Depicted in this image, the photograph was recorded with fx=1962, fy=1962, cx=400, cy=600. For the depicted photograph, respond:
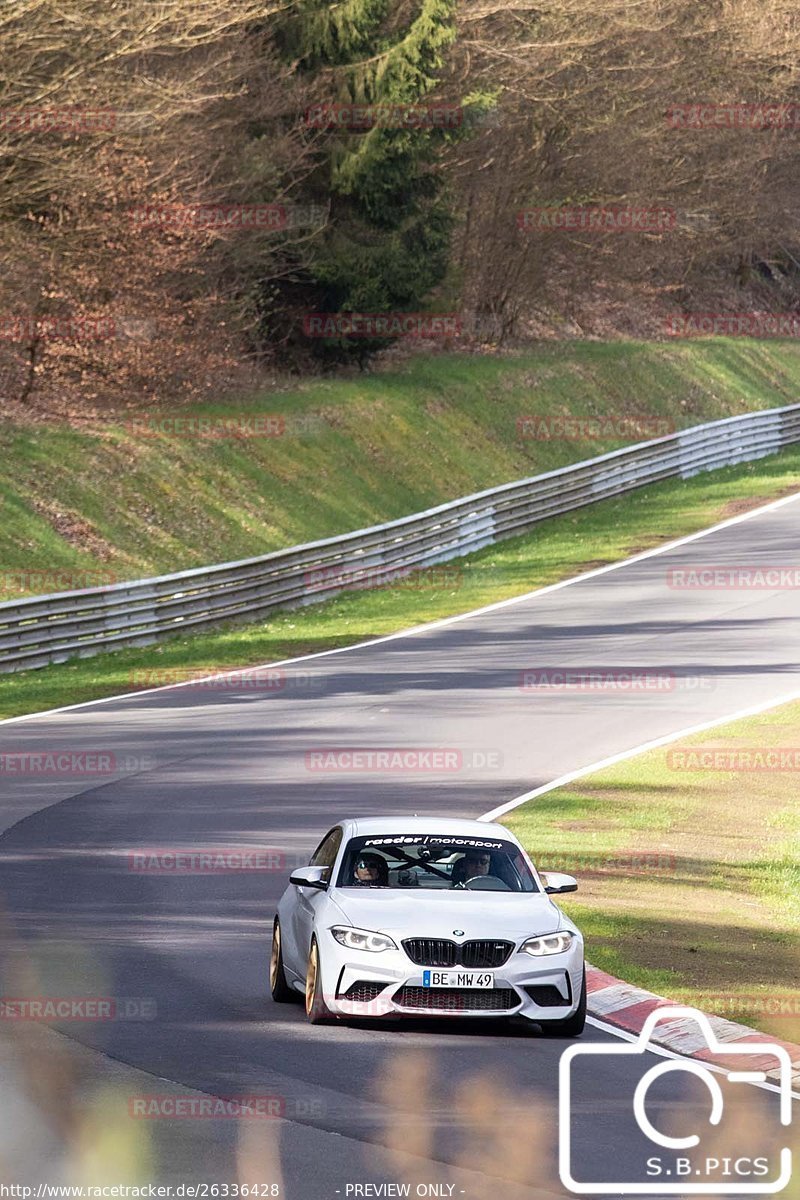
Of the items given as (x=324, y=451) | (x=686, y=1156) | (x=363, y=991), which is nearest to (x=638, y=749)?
(x=363, y=991)

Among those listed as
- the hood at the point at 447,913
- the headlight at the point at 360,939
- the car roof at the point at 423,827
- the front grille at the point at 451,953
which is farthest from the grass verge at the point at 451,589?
the front grille at the point at 451,953

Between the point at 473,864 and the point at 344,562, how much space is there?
26591 millimetres

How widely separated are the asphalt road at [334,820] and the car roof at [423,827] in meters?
1.22

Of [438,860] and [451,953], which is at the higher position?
[438,860]

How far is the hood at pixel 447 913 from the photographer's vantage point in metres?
11.2

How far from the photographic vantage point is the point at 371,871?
39.7 feet

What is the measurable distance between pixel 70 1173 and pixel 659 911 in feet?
28.4

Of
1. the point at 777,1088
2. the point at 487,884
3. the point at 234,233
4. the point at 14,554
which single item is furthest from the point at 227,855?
the point at 234,233

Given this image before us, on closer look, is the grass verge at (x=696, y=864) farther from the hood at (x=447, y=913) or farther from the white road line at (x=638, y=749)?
the hood at (x=447, y=913)

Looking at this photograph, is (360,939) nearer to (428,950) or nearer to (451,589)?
(428,950)

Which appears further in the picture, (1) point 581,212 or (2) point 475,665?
(1) point 581,212

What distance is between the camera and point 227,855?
17344mm

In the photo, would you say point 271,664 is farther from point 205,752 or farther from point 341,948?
point 341,948

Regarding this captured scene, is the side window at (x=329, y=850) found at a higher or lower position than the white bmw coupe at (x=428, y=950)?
higher
